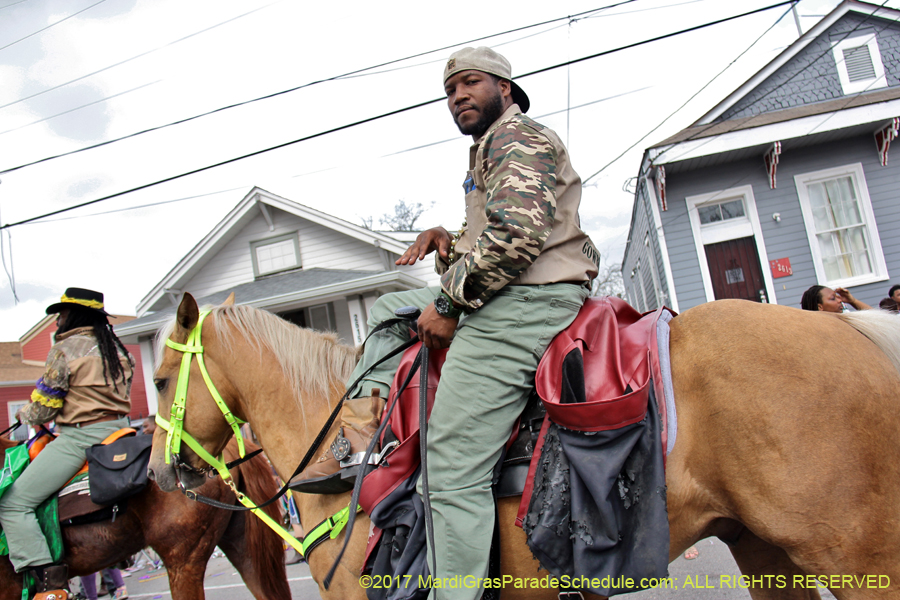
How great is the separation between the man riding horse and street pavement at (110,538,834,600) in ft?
6.14

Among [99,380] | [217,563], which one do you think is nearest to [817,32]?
[99,380]

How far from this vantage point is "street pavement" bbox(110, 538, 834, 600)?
410 cm

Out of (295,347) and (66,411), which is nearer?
(295,347)

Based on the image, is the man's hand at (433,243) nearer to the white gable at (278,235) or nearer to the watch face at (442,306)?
the watch face at (442,306)

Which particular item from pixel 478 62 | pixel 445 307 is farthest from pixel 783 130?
pixel 445 307

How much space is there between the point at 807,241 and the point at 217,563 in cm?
1247

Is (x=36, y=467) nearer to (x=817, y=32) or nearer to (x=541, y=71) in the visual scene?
(x=541, y=71)

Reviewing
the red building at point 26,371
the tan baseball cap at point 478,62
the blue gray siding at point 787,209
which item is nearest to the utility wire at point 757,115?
the blue gray siding at point 787,209

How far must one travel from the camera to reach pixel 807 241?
34.4 ft

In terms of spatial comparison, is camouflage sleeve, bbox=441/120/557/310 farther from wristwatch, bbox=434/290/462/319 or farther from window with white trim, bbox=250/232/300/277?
window with white trim, bbox=250/232/300/277

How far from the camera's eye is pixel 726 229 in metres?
10.8

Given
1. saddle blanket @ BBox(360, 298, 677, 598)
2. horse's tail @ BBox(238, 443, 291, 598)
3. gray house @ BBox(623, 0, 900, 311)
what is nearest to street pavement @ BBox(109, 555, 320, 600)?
horse's tail @ BBox(238, 443, 291, 598)

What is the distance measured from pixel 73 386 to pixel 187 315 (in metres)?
2.15

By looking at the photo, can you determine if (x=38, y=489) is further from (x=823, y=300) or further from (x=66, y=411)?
(x=823, y=300)
